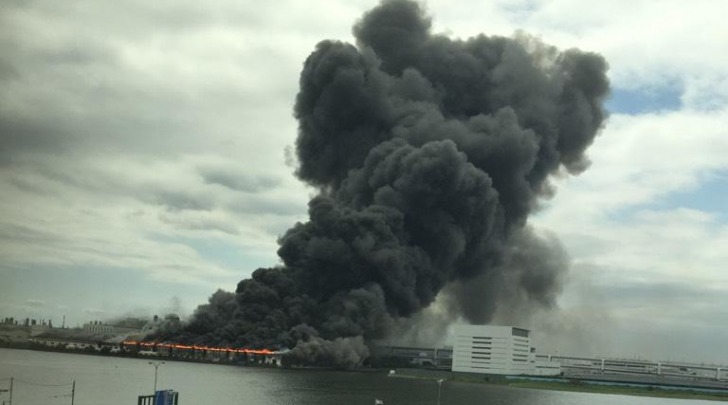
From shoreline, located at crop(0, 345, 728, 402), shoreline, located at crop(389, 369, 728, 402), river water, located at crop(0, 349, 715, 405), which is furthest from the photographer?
shoreline, located at crop(389, 369, 728, 402)

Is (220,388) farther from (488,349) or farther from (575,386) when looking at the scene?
(575,386)

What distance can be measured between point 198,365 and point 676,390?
4022 inches

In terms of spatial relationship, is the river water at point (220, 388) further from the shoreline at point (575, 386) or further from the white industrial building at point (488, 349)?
the white industrial building at point (488, 349)

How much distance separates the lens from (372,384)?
12219 cm

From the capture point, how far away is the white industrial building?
17750cm

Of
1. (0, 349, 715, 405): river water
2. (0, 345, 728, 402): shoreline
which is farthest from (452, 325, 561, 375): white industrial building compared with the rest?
(0, 349, 715, 405): river water

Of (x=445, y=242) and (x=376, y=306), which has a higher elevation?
(x=445, y=242)

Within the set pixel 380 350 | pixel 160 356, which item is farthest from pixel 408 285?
pixel 160 356

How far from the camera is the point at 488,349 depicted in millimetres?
179125

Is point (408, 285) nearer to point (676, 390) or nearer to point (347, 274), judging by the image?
point (347, 274)

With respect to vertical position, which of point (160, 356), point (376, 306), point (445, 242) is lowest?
point (160, 356)

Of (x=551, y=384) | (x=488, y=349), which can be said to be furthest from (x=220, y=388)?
(x=488, y=349)

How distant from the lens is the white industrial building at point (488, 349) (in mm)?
177500

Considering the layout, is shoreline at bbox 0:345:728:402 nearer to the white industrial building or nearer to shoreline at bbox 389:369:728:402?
shoreline at bbox 389:369:728:402
